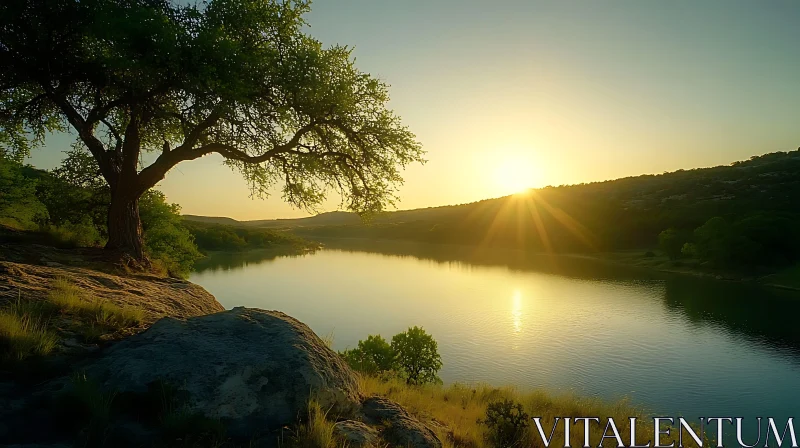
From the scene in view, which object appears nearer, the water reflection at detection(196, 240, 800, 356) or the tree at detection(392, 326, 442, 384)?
the tree at detection(392, 326, 442, 384)

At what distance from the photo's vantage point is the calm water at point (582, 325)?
24422mm

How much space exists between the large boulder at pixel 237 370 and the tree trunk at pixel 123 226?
780cm

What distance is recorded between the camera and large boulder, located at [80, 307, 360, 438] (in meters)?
5.26

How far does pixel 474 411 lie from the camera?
11.6 m

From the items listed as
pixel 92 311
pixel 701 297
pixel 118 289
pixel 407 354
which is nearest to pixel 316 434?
pixel 92 311

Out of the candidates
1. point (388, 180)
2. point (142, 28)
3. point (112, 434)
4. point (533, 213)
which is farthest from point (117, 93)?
point (533, 213)

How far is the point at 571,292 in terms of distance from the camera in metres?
54.2

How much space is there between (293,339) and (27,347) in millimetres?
3187

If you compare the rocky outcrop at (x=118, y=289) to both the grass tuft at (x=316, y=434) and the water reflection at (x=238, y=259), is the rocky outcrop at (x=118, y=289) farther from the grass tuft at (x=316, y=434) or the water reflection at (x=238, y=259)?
the water reflection at (x=238, y=259)

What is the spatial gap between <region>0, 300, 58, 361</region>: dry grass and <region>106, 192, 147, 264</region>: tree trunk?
25.2ft

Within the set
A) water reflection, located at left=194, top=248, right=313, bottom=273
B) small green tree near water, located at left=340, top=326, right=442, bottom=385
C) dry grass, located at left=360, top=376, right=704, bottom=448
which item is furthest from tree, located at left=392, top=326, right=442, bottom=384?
water reflection, located at left=194, top=248, right=313, bottom=273

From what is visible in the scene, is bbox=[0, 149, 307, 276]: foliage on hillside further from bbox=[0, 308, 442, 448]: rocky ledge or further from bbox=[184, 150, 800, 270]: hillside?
bbox=[184, 150, 800, 270]: hillside

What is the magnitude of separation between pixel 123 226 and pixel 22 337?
8581 millimetres

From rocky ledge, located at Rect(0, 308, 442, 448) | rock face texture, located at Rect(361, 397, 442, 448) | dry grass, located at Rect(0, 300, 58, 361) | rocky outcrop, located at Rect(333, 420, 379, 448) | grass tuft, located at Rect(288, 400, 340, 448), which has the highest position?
dry grass, located at Rect(0, 300, 58, 361)
